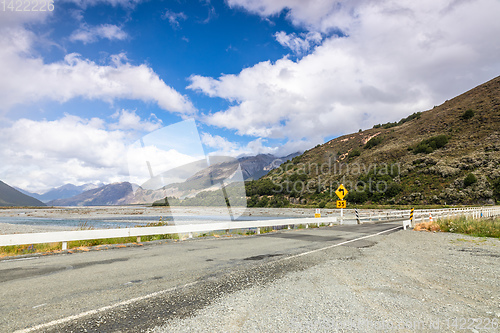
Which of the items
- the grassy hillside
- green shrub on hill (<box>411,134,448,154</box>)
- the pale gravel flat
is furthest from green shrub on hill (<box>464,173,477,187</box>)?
the pale gravel flat

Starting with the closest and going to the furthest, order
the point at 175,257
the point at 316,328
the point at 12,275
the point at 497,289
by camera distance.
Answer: the point at 316,328 < the point at 497,289 < the point at 12,275 < the point at 175,257

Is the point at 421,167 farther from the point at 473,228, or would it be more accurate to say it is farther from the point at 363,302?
the point at 363,302

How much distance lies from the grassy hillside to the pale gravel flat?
48.9m


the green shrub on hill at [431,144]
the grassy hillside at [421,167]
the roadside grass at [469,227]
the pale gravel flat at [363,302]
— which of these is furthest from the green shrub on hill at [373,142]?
the pale gravel flat at [363,302]

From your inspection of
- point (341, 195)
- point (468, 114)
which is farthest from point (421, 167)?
point (341, 195)

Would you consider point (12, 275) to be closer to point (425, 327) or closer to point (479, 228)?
point (425, 327)

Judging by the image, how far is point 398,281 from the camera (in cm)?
Result: 567

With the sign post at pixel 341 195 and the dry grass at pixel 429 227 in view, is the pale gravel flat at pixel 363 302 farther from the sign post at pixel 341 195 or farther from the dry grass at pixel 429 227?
the sign post at pixel 341 195

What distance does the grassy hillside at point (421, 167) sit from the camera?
150ft

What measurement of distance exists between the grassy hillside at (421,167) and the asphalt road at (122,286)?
5068 centimetres

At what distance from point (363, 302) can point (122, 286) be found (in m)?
4.54

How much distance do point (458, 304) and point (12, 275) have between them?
927 cm

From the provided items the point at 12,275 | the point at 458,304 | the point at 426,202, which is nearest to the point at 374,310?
the point at 458,304

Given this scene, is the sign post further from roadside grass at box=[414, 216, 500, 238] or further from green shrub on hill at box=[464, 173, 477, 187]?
green shrub on hill at box=[464, 173, 477, 187]
